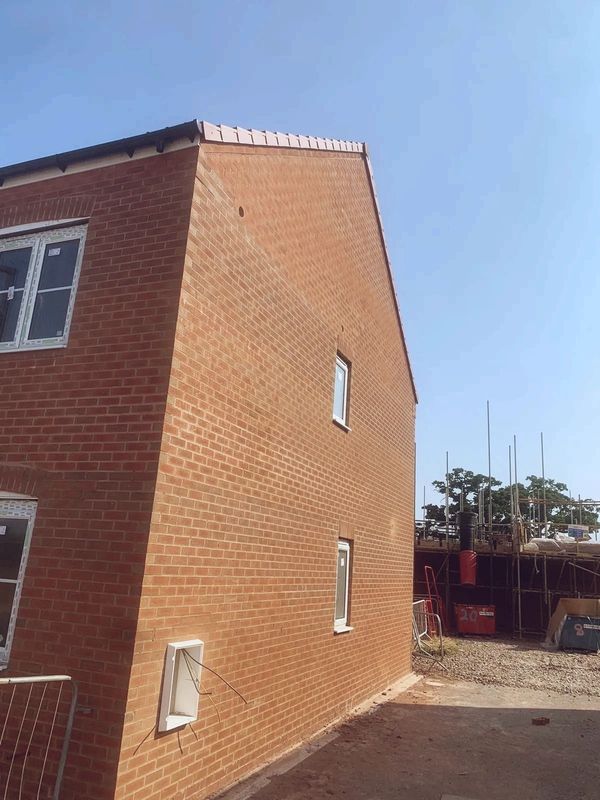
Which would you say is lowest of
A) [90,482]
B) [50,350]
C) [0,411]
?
[90,482]

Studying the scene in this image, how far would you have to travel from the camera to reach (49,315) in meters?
5.64

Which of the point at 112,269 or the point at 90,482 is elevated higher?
the point at 112,269

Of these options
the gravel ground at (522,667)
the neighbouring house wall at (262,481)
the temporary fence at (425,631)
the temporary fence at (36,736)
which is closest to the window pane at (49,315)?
the neighbouring house wall at (262,481)

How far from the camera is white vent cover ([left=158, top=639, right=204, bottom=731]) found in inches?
183

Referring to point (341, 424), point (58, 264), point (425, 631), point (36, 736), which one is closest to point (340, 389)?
point (341, 424)

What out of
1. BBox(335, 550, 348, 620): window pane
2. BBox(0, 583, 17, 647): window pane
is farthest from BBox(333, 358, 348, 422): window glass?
BBox(0, 583, 17, 647): window pane

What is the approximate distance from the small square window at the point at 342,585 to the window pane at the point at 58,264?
5229 millimetres

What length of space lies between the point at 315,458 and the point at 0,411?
3.86m

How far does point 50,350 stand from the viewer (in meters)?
5.39

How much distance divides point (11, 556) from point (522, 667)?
13167 mm

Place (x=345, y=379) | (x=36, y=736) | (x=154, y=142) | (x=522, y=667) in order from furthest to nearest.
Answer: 1. (x=522, y=667)
2. (x=345, y=379)
3. (x=154, y=142)
4. (x=36, y=736)

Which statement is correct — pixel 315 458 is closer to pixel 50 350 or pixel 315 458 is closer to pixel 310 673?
pixel 310 673

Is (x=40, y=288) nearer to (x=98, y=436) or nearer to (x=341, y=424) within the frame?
(x=98, y=436)

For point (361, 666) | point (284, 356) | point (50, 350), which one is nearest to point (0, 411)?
point (50, 350)
